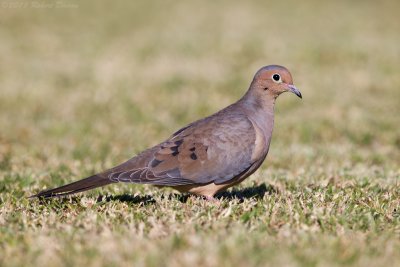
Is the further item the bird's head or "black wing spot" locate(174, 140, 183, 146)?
the bird's head

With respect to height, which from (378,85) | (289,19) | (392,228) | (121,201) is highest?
(289,19)

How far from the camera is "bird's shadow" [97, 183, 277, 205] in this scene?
22.2 ft

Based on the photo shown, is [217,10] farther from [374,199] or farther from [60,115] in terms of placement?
[374,199]

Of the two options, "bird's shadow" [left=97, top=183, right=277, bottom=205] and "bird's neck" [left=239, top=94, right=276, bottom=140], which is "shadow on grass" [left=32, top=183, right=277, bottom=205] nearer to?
"bird's shadow" [left=97, top=183, right=277, bottom=205]

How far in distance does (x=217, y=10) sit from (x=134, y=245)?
24250mm

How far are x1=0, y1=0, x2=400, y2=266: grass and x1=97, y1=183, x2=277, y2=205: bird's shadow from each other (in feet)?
0.11

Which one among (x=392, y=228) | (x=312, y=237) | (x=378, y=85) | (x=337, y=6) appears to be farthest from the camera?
(x=337, y=6)

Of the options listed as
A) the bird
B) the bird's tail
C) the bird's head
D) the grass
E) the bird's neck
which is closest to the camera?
the grass

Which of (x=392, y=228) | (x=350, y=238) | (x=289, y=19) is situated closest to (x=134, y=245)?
(x=350, y=238)

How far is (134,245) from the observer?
15.5ft

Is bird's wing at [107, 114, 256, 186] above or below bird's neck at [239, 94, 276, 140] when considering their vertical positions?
below

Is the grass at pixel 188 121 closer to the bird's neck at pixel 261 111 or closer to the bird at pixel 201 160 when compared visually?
the bird at pixel 201 160

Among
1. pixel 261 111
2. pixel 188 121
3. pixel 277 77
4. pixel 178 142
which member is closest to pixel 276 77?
pixel 277 77

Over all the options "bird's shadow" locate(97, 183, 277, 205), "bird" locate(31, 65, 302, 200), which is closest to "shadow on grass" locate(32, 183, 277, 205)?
"bird's shadow" locate(97, 183, 277, 205)
